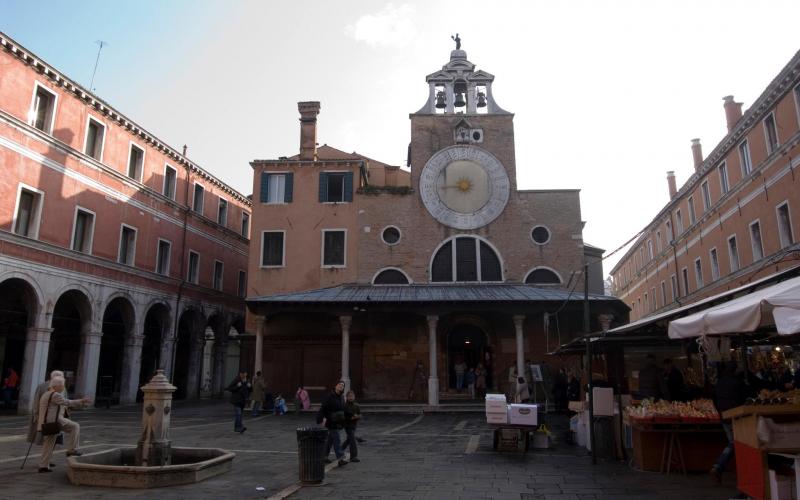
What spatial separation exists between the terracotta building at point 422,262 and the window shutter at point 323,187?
0.06 meters

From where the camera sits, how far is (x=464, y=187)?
78.6 ft

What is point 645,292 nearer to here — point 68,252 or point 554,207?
point 554,207

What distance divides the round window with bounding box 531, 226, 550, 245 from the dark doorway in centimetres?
1667

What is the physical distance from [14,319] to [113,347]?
524 cm

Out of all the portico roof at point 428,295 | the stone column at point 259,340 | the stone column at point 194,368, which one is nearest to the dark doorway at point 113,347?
the stone column at point 194,368

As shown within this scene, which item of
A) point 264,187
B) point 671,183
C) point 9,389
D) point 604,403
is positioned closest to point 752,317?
point 604,403

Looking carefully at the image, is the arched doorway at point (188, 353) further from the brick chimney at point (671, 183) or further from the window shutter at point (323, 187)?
the brick chimney at point (671, 183)

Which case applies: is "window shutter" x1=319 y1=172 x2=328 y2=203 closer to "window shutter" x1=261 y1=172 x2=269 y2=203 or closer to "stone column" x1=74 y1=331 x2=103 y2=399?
"window shutter" x1=261 y1=172 x2=269 y2=203

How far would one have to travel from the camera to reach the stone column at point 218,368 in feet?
97.6

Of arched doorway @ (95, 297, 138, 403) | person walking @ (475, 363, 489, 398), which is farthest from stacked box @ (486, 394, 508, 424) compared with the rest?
arched doorway @ (95, 297, 138, 403)

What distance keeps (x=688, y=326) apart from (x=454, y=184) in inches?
698

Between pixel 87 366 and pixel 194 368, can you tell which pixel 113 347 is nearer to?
pixel 194 368

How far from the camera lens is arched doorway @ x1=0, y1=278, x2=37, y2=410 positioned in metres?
18.6

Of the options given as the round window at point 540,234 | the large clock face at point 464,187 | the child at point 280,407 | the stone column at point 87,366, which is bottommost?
the child at point 280,407
